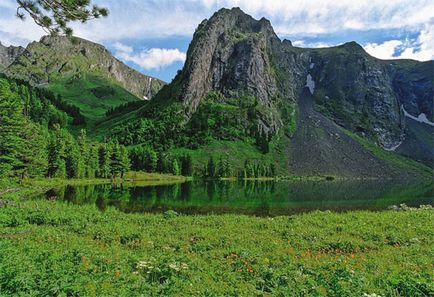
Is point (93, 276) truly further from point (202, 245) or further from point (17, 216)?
point (17, 216)

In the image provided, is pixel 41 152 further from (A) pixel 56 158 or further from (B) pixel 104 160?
(B) pixel 104 160

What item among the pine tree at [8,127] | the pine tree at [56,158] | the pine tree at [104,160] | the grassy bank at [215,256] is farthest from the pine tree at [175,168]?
the grassy bank at [215,256]

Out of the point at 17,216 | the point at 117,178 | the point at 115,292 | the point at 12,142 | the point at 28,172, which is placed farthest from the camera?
the point at 117,178

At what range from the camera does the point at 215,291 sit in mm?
13742

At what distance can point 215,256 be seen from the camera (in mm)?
21469

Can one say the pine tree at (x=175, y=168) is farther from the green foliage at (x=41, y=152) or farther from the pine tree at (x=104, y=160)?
the pine tree at (x=104, y=160)

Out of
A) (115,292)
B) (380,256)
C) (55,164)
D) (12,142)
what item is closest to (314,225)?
(380,256)

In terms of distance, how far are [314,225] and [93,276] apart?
24.7 meters

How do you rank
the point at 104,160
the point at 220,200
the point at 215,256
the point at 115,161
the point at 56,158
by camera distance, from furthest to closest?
the point at 115,161 → the point at 104,160 → the point at 56,158 → the point at 220,200 → the point at 215,256

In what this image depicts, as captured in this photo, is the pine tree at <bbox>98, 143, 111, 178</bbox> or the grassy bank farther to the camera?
the pine tree at <bbox>98, 143, 111, 178</bbox>

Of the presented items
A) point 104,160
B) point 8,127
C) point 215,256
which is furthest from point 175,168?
point 215,256

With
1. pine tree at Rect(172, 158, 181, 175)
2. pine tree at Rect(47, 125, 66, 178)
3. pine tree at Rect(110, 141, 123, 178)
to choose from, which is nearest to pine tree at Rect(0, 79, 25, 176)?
pine tree at Rect(47, 125, 66, 178)

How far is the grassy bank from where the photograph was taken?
13406 mm

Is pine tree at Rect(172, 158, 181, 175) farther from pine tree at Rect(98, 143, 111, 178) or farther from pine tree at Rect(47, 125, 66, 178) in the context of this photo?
pine tree at Rect(47, 125, 66, 178)
